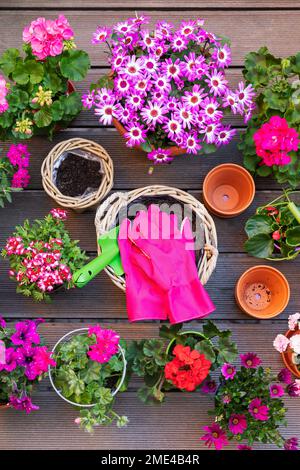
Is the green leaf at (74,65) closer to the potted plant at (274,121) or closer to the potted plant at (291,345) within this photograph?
the potted plant at (274,121)

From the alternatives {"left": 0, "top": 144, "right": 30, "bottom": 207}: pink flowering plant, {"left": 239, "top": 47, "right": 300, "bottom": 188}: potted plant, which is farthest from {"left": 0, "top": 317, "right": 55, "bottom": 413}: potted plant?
{"left": 239, "top": 47, "right": 300, "bottom": 188}: potted plant

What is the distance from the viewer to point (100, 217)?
1.49m

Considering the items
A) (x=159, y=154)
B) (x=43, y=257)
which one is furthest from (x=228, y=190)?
(x=43, y=257)

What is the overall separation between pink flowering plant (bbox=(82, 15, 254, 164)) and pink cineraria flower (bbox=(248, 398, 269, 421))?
72 cm

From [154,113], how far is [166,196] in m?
0.28

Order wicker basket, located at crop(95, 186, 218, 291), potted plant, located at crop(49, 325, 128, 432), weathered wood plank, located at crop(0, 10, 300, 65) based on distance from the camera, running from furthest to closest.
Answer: weathered wood plank, located at crop(0, 10, 300, 65) < wicker basket, located at crop(95, 186, 218, 291) < potted plant, located at crop(49, 325, 128, 432)

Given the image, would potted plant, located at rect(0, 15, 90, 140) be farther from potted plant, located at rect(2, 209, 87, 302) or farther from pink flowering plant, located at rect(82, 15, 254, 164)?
potted plant, located at rect(2, 209, 87, 302)

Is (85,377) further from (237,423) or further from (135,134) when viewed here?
(135,134)

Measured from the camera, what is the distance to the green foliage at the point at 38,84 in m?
1.43

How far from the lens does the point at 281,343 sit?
145 centimetres

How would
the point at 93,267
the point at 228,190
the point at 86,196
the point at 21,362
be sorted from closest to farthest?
the point at 21,362, the point at 93,267, the point at 86,196, the point at 228,190

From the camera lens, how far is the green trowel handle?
138cm

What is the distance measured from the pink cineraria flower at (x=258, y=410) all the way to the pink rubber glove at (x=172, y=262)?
27 cm
